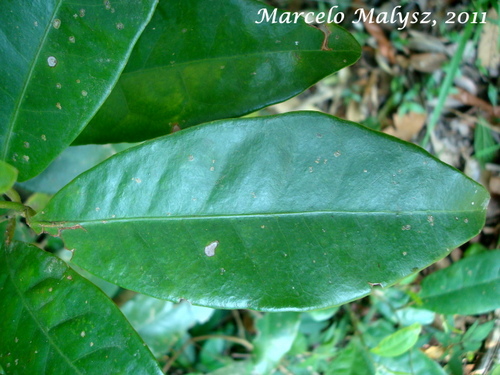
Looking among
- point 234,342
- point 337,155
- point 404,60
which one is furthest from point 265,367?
point 404,60

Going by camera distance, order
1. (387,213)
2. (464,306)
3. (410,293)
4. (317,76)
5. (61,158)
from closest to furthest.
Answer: (387,213) → (317,76) → (61,158) → (464,306) → (410,293)

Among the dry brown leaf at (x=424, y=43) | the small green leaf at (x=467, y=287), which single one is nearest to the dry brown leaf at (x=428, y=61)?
the dry brown leaf at (x=424, y=43)

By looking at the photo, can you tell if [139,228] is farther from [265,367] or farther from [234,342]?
[234,342]

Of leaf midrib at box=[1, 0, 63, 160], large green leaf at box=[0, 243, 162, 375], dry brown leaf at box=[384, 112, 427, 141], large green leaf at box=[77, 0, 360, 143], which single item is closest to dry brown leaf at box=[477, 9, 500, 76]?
dry brown leaf at box=[384, 112, 427, 141]

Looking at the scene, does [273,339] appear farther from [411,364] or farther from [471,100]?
[471,100]

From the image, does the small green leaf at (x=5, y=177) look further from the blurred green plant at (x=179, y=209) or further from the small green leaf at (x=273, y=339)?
the small green leaf at (x=273, y=339)

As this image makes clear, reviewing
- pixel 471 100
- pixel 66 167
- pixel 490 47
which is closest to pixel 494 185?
pixel 471 100
